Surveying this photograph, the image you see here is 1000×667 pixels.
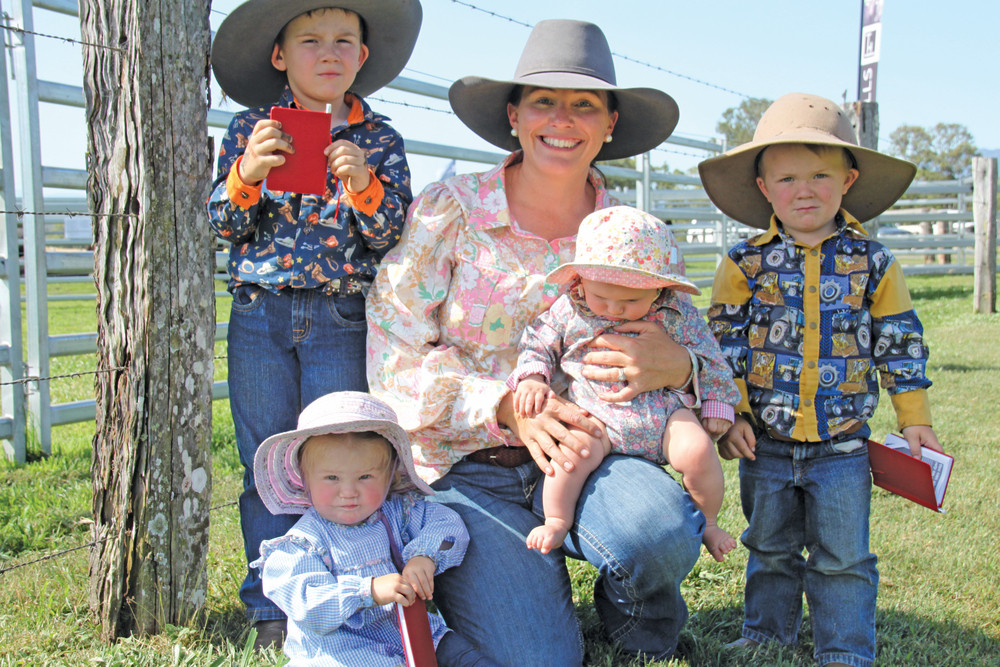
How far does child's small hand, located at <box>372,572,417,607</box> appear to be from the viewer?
7.09 feet

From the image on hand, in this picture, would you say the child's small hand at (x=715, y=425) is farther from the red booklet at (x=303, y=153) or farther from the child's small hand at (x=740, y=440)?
the red booklet at (x=303, y=153)

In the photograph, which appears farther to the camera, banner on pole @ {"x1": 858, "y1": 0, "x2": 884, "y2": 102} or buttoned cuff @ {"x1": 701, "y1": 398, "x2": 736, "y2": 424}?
banner on pole @ {"x1": 858, "y1": 0, "x2": 884, "y2": 102}

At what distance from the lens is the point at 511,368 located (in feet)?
9.04

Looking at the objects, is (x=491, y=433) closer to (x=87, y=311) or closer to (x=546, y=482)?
(x=546, y=482)

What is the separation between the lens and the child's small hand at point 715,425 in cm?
254

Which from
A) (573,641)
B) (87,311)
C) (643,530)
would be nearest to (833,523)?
(643,530)

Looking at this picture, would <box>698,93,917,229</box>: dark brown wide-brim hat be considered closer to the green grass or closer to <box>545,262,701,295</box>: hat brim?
<box>545,262,701,295</box>: hat brim

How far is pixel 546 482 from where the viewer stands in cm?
248

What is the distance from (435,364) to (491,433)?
0.93ft

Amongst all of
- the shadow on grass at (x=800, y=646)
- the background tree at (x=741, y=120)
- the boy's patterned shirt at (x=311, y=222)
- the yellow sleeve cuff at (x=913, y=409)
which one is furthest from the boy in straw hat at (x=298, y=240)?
the background tree at (x=741, y=120)

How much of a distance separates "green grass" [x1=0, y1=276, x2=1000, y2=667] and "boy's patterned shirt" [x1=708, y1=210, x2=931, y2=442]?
0.79 meters

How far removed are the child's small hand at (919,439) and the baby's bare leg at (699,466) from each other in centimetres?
69

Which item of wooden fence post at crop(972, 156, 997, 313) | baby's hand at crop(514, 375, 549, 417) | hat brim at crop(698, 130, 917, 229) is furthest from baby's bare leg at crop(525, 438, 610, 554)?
wooden fence post at crop(972, 156, 997, 313)

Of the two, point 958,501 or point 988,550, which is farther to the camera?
point 958,501
